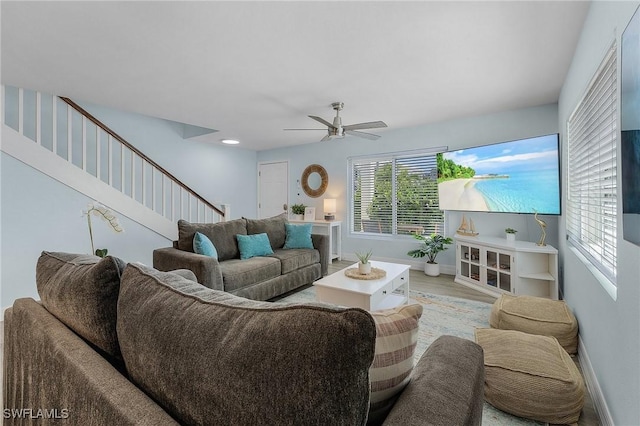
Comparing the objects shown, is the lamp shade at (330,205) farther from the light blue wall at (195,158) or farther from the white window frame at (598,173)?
the white window frame at (598,173)

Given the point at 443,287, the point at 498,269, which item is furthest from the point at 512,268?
A: the point at 443,287

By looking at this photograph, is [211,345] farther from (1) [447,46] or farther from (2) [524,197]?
(2) [524,197]

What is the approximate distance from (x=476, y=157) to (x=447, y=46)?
195cm

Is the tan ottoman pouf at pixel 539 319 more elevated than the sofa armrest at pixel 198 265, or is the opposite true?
the sofa armrest at pixel 198 265

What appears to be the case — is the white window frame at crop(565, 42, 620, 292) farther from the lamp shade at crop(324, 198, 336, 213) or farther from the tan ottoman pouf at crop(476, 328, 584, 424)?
the lamp shade at crop(324, 198, 336, 213)

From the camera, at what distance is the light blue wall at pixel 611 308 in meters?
1.14

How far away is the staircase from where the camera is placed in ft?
10.1

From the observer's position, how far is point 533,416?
1529 millimetres

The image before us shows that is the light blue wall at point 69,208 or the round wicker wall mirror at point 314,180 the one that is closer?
the light blue wall at point 69,208

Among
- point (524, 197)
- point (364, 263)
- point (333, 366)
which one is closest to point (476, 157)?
point (524, 197)

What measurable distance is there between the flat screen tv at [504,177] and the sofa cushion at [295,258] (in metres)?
1.96

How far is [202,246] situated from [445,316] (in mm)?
2517

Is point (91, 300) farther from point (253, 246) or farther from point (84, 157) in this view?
point (84, 157)

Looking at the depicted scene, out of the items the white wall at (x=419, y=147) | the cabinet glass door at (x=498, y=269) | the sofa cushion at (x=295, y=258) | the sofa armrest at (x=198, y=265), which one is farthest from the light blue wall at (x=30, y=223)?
the cabinet glass door at (x=498, y=269)
